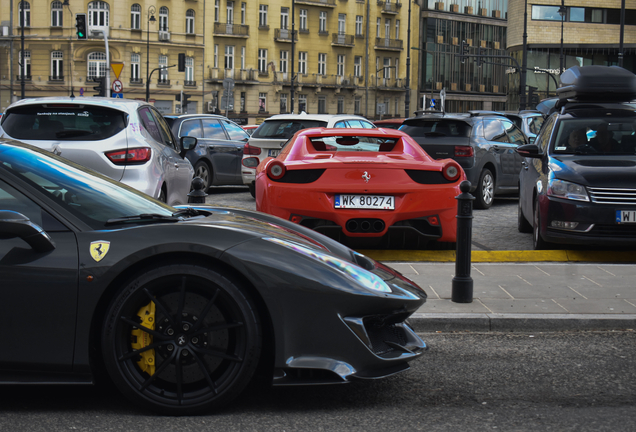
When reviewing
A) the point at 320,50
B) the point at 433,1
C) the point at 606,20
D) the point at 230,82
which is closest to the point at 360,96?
the point at 320,50

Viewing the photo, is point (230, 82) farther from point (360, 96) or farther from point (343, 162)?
point (360, 96)

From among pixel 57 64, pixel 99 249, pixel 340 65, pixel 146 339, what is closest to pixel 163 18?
pixel 57 64

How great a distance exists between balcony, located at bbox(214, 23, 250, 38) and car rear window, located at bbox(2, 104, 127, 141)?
6133cm

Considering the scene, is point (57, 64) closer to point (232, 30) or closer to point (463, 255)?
point (232, 30)

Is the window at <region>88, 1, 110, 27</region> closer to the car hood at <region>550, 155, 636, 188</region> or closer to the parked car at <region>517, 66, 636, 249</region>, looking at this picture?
the parked car at <region>517, 66, 636, 249</region>

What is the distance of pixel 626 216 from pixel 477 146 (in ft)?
18.1

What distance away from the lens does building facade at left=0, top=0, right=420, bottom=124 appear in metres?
62.3

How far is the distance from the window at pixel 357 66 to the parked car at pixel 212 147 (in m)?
62.2

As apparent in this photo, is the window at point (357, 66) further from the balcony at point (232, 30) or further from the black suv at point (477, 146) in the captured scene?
the black suv at point (477, 146)

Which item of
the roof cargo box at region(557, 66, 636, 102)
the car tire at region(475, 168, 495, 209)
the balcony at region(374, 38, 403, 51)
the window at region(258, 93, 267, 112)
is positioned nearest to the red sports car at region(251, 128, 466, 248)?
the roof cargo box at region(557, 66, 636, 102)

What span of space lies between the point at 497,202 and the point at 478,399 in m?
11.1

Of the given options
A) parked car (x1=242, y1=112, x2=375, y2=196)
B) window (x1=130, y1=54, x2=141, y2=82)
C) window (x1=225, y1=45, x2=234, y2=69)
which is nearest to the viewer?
parked car (x1=242, y1=112, x2=375, y2=196)

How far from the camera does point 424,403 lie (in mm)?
3691

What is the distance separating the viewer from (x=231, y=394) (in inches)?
134
